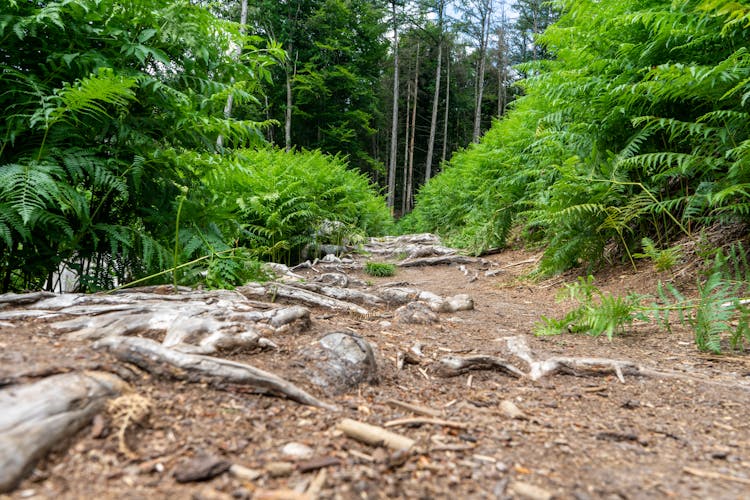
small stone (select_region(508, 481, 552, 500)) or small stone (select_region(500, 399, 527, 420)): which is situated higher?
small stone (select_region(508, 481, 552, 500))

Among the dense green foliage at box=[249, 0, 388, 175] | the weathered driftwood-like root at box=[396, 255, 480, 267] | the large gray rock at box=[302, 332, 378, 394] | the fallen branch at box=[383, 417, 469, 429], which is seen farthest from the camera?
the dense green foliage at box=[249, 0, 388, 175]

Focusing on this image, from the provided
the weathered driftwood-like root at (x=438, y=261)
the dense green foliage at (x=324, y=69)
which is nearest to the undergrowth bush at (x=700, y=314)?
the weathered driftwood-like root at (x=438, y=261)

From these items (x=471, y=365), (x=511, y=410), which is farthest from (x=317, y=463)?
(x=471, y=365)

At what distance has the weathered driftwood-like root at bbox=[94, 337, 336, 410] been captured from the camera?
1.29m

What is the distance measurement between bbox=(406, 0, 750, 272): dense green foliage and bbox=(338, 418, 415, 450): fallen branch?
3.00 m

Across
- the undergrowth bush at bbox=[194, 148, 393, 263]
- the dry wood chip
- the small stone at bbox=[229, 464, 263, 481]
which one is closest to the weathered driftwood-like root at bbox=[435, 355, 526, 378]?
the dry wood chip

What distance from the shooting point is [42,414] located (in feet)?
3.02

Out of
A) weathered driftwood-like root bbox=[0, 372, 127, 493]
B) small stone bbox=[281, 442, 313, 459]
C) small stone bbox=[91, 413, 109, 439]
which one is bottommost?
small stone bbox=[281, 442, 313, 459]

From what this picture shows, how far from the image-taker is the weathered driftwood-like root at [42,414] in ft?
2.65

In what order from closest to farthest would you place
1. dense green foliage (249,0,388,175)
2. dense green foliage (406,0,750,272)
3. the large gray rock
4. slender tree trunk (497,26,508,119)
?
the large gray rock, dense green foliage (406,0,750,272), dense green foliage (249,0,388,175), slender tree trunk (497,26,508,119)

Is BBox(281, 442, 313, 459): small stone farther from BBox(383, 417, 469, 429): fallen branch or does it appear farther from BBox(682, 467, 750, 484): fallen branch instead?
BBox(682, 467, 750, 484): fallen branch

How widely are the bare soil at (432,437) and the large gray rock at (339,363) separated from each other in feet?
0.18

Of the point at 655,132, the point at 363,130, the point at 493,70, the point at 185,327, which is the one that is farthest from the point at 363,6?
the point at 185,327

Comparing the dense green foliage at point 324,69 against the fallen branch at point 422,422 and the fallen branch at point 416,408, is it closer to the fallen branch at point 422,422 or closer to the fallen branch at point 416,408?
the fallen branch at point 416,408
